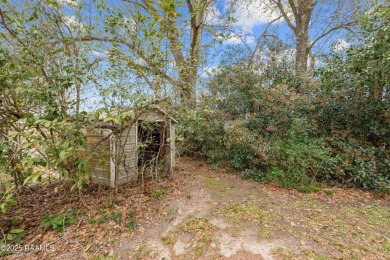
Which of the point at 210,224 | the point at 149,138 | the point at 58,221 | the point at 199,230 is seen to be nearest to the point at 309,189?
the point at 210,224

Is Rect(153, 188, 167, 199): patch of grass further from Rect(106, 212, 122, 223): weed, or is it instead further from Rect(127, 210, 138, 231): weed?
Rect(106, 212, 122, 223): weed

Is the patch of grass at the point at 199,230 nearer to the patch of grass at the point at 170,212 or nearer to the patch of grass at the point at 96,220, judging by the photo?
the patch of grass at the point at 170,212

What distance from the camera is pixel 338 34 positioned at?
26.9ft

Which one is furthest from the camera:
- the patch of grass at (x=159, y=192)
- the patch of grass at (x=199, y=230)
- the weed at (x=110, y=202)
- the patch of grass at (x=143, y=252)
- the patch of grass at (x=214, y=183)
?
the patch of grass at (x=214, y=183)

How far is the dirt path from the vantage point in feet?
8.61

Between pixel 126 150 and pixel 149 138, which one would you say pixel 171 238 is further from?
pixel 149 138

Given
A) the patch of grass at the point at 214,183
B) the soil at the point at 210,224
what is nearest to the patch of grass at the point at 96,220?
the soil at the point at 210,224

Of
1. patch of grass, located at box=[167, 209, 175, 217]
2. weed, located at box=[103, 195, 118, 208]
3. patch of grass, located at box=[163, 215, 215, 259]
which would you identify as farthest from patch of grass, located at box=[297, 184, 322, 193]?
weed, located at box=[103, 195, 118, 208]

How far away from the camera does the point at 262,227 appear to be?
314 cm

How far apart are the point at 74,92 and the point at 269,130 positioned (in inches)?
212

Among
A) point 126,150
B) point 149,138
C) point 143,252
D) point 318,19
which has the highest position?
point 318,19

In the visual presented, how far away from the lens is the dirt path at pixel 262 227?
8.61 feet

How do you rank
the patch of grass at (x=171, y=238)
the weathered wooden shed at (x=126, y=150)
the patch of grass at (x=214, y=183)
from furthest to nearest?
the patch of grass at (x=214, y=183) < the weathered wooden shed at (x=126, y=150) < the patch of grass at (x=171, y=238)

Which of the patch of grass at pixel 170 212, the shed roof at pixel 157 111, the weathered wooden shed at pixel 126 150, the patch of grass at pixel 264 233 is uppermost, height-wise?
the shed roof at pixel 157 111
